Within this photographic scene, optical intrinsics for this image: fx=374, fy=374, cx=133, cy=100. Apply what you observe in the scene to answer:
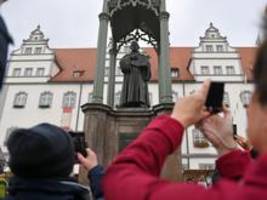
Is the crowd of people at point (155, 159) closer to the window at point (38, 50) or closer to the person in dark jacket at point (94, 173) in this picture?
the person in dark jacket at point (94, 173)

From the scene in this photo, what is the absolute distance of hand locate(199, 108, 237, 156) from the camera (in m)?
0.89

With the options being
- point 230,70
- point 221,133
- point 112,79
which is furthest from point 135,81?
point 230,70

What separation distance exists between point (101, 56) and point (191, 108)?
18.8ft

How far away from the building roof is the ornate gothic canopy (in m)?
15.3

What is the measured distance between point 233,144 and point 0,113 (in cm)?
2418

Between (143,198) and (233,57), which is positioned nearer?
(143,198)

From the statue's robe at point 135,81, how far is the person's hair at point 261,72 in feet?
19.1

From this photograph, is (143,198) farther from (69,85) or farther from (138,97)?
(69,85)

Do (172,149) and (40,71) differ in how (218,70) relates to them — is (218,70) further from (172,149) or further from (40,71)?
(172,149)

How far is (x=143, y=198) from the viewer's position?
59 cm

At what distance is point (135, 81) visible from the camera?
6797 millimetres

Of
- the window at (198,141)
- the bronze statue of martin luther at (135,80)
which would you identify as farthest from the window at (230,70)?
the bronze statue of martin luther at (135,80)

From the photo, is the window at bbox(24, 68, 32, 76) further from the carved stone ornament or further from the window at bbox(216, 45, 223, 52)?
the carved stone ornament

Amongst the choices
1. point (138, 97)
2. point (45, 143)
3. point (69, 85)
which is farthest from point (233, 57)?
point (45, 143)
